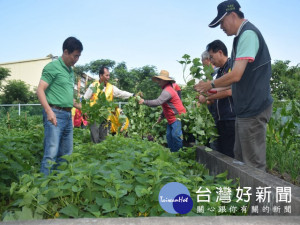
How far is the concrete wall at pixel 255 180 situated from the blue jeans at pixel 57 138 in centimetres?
165

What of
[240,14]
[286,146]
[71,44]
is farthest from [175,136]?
[240,14]

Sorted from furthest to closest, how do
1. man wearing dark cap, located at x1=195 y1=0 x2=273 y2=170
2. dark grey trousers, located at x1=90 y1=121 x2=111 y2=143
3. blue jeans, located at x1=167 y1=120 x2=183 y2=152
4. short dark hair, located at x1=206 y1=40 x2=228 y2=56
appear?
1. dark grey trousers, located at x1=90 y1=121 x2=111 y2=143
2. blue jeans, located at x1=167 y1=120 x2=183 y2=152
3. short dark hair, located at x1=206 y1=40 x2=228 y2=56
4. man wearing dark cap, located at x1=195 y1=0 x2=273 y2=170

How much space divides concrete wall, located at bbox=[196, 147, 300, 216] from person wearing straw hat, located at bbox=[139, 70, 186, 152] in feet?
5.62

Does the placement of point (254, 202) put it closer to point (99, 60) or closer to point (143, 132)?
point (143, 132)

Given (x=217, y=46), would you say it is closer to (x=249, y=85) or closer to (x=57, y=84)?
(x=249, y=85)

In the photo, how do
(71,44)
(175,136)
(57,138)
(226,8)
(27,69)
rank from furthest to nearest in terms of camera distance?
(27,69) < (175,136) < (71,44) < (57,138) < (226,8)

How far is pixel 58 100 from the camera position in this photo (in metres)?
3.05

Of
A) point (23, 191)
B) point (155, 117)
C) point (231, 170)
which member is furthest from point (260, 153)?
point (155, 117)

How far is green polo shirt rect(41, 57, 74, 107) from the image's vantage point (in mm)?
3023

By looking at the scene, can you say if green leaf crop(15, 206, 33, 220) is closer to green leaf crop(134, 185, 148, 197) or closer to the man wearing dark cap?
green leaf crop(134, 185, 148, 197)

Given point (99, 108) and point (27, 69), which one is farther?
point (27, 69)

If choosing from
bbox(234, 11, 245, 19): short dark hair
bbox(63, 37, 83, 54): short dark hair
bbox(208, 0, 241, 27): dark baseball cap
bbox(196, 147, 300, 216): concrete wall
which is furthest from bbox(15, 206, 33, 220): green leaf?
bbox(234, 11, 245, 19): short dark hair

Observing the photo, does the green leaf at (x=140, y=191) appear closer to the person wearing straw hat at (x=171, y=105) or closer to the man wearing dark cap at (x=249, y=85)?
the man wearing dark cap at (x=249, y=85)

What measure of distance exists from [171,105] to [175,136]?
565mm
